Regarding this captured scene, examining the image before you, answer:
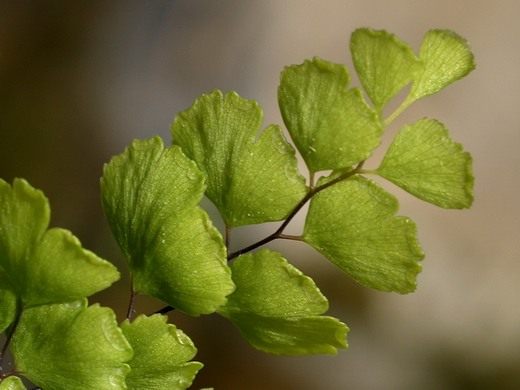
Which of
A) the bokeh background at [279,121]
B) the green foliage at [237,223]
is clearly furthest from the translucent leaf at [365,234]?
the bokeh background at [279,121]

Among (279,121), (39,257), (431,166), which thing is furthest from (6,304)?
(279,121)

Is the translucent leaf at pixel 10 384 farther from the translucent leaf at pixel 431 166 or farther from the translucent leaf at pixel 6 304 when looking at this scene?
the translucent leaf at pixel 431 166

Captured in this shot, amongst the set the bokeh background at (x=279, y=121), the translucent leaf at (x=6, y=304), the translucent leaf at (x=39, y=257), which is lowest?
the bokeh background at (x=279, y=121)

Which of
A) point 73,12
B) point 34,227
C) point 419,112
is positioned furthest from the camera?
point 419,112

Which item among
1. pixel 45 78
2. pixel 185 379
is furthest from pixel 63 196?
pixel 185 379

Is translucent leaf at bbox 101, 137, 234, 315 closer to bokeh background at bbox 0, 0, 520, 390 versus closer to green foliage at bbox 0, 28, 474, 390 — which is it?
green foliage at bbox 0, 28, 474, 390

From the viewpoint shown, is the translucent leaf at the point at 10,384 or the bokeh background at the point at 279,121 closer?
the translucent leaf at the point at 10,384

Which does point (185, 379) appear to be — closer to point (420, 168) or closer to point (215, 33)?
point (420, 168)
